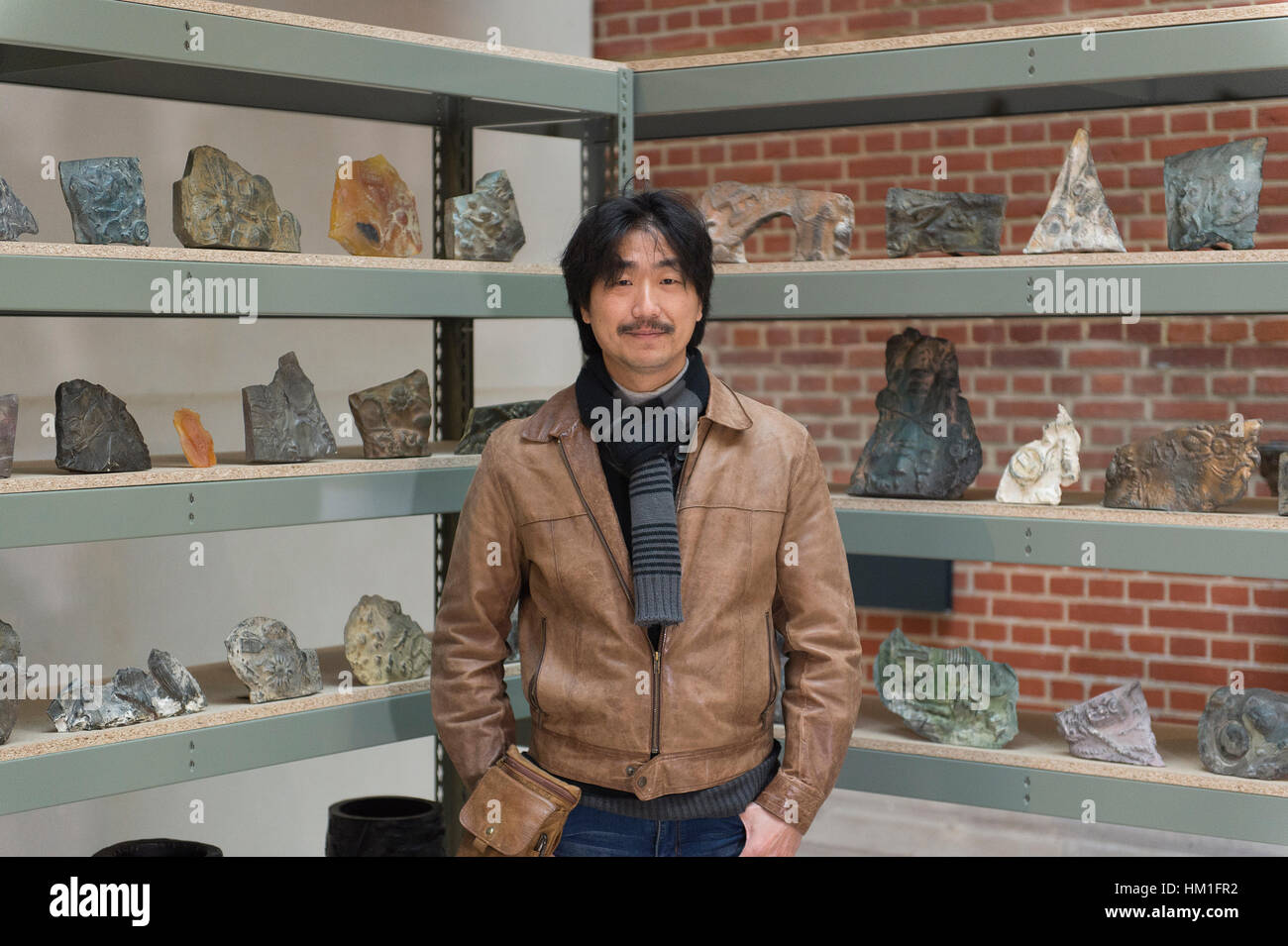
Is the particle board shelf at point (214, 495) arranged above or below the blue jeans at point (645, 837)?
above

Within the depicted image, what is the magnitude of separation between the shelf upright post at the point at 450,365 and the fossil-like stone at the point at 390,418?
0.29 metres

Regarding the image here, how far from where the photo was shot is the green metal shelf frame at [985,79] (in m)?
2.69

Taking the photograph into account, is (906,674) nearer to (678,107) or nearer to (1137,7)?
(678,107)

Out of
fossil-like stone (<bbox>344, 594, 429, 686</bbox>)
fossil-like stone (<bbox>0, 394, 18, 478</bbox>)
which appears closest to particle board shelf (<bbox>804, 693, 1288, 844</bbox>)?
fossil-like stone (<bbox>344, 594, 429, 686</bbox>)

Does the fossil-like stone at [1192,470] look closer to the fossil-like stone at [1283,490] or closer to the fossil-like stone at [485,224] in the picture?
the fossil-like stone at [1283,490]

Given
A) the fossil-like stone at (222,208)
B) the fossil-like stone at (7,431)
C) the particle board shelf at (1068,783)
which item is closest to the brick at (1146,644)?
the particle board shelf at (1068,783)

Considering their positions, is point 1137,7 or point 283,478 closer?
point 283,478

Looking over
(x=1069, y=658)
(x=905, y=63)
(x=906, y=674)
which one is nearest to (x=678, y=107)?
(x=905, y=63)

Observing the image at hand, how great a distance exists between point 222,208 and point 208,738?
3.25 ft

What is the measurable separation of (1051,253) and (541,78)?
110cm

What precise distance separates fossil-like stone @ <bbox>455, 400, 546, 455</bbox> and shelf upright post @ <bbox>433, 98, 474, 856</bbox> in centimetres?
21

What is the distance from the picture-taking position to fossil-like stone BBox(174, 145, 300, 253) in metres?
2.75

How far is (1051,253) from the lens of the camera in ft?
9.43

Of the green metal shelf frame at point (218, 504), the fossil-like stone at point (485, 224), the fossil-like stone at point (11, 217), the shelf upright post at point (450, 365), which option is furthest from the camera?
the shelf upright post at point (450, 365)
